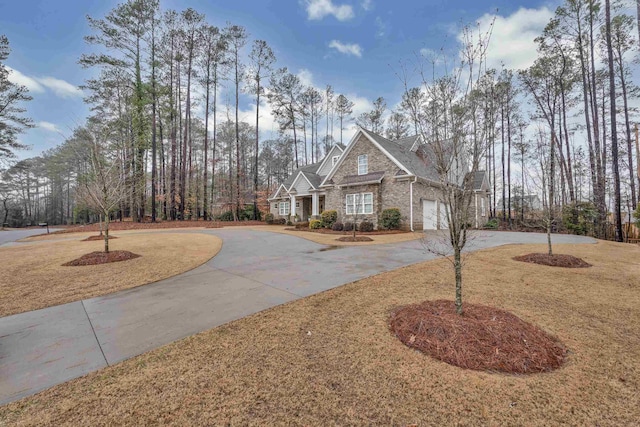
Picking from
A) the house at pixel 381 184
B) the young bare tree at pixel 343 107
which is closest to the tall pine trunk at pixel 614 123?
the house at pixel 381 184

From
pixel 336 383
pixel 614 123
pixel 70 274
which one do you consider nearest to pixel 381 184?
pixel 614 123

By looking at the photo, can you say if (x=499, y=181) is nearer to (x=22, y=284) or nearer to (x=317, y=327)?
(x=317, y=327)

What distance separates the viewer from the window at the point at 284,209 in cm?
2626

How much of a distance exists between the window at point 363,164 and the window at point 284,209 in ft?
34.2

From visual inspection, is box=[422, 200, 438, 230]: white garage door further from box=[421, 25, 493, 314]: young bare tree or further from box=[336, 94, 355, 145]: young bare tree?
box=[336, 94, 355, 145]: young bare tree

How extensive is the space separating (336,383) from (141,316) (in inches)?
129

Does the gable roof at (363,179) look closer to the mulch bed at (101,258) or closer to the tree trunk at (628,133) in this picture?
the mulch bed at (101,258)

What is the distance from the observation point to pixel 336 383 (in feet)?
7.22

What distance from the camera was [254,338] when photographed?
117 inches

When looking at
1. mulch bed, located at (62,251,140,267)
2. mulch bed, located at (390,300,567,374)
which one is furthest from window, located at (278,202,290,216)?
mulch bed, located at (390,300,567,374)

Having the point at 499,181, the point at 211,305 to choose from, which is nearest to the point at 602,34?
the point at 499,181

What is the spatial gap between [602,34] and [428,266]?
68.6ft

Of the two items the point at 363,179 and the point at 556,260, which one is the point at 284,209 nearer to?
the point at 363,179

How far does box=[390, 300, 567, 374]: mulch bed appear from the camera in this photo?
8.11 ft
